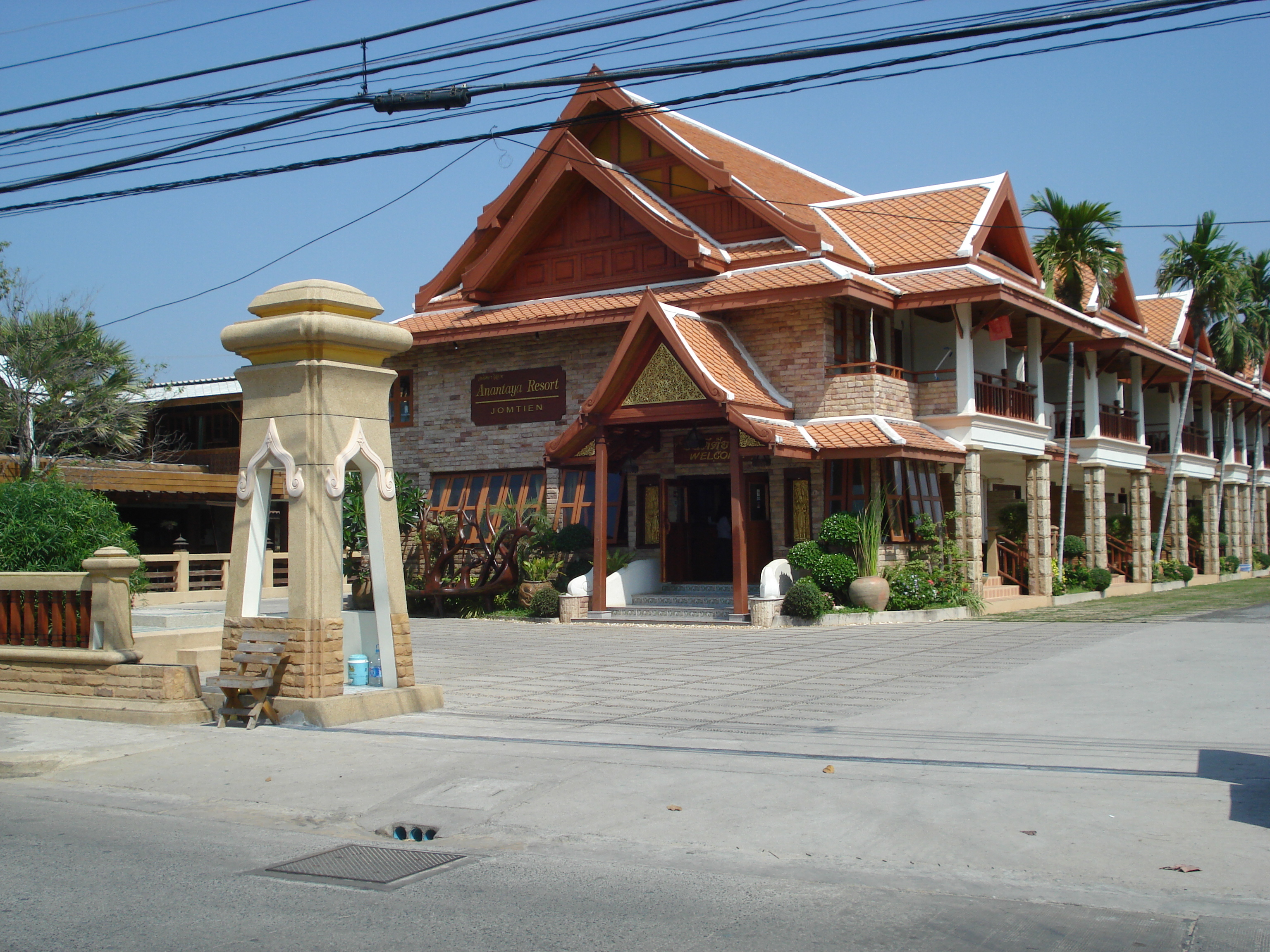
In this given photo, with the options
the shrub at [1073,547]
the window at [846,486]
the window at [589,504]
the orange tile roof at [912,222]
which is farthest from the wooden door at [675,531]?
the shrub at [1073,547]

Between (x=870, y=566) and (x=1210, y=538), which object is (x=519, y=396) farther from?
(x=1210, y=538)

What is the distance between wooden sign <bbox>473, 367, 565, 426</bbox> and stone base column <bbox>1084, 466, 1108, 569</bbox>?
1334 centimetres

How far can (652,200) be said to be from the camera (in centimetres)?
2542

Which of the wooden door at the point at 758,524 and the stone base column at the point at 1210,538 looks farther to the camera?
the stone base column at the point at 1210,538

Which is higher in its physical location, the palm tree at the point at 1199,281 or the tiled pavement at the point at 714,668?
the palm tree at the point at 1199,281

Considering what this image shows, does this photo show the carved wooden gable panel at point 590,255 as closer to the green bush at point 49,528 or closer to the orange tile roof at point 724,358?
the orange tile roof at point 724,358

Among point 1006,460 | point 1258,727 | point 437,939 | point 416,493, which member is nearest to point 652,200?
point 416,493

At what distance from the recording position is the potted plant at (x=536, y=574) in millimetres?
23525

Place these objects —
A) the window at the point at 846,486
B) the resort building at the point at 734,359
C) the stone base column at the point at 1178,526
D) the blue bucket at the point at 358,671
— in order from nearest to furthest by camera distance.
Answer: the blue bucket at the point at 358,671 → the resort building at the point at 734,359 → the window at the point at 846,486 → the stone base column at the point at 1178,526

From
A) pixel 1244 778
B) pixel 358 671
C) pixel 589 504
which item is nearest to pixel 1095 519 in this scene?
pixel 589 504

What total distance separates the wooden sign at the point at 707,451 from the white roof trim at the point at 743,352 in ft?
4.20

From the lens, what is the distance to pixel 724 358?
22375 mm

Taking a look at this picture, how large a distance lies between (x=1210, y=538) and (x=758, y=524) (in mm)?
20177

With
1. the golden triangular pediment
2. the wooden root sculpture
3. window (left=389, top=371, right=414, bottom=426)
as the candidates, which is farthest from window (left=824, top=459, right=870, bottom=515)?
window (left=389, top=371, right=414, bottom=426)
